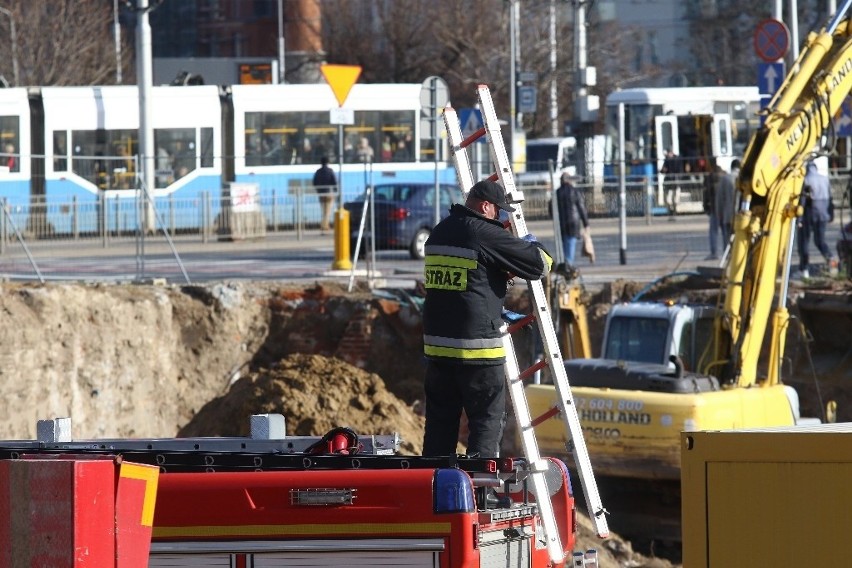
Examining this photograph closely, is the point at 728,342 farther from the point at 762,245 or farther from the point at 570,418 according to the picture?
the point at 570,418

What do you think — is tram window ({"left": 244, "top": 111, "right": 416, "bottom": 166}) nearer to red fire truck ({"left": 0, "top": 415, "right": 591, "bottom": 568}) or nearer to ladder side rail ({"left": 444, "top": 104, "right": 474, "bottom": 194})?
ladder side rail ({"left": 444, "top": 104, "right": 474, "bottom": 194})

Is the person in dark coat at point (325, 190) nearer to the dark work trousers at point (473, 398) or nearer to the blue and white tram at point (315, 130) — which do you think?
the blue and white tram at point (315, 130)

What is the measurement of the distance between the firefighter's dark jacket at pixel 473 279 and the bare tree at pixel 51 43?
39.3 metres

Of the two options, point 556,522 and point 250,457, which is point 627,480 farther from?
point 250,457

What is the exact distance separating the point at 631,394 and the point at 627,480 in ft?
3.37

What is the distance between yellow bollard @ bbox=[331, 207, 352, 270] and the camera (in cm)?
2244

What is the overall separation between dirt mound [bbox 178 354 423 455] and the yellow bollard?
6023mm

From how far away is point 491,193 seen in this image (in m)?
8.44

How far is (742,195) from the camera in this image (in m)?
14.6

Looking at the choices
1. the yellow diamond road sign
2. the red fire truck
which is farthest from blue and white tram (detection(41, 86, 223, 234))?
the red fire truck

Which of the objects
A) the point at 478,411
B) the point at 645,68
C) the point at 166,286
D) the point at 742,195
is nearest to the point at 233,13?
the point at 645,68

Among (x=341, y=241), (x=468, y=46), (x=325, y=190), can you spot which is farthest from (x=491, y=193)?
(x=468, y=46)

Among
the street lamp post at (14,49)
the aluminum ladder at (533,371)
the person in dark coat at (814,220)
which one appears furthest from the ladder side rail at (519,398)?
the street lamp post at (14,49)

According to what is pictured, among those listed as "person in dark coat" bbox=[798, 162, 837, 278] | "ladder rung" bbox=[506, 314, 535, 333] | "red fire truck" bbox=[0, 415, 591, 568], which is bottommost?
"red fire truck" bbox=[0, 415, 591, 568]
